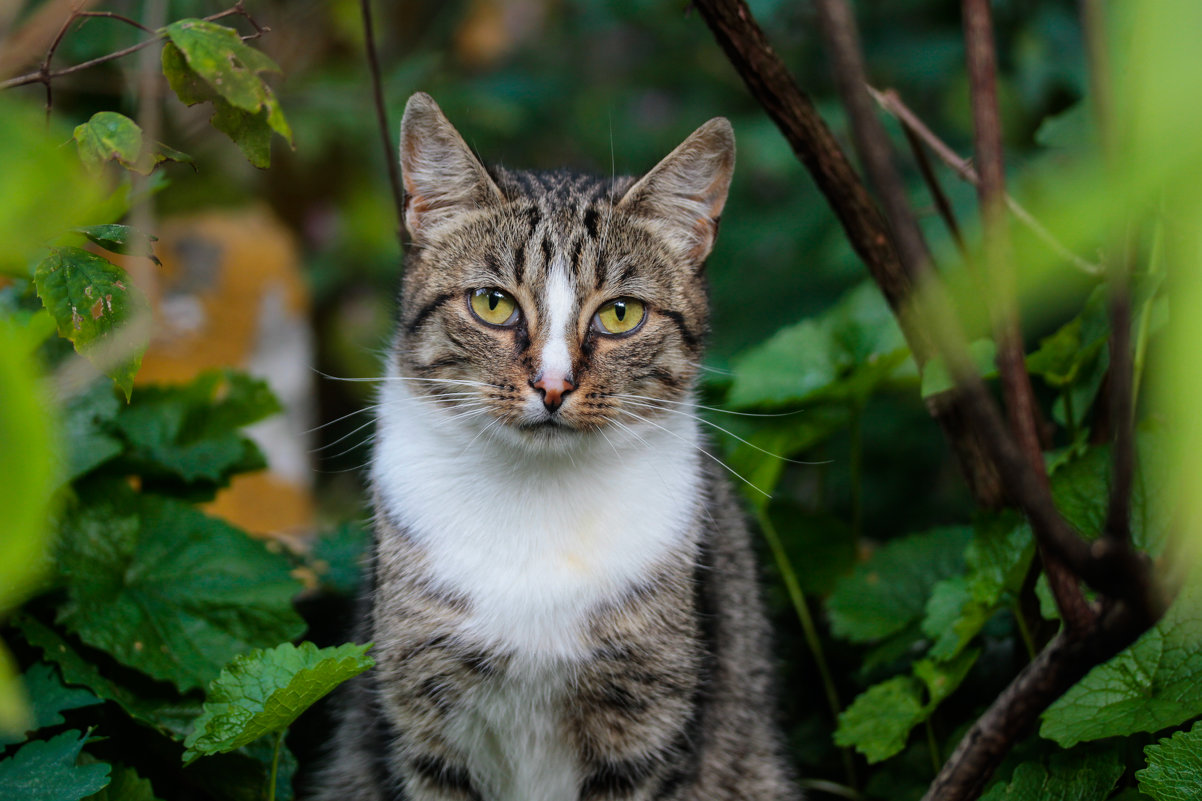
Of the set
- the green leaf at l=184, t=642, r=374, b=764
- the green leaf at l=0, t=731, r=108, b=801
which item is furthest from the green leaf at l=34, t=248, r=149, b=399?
the green leaf at l=0, t=731, r=108, b=801

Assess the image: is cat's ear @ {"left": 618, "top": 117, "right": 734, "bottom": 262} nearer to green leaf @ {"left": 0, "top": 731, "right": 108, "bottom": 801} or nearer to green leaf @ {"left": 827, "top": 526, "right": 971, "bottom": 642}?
green leaf @ {"left": 827, "top": 526, "right": 971, "bottom": 642}

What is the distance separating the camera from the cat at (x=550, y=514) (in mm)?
2068

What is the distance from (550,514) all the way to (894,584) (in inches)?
39.6

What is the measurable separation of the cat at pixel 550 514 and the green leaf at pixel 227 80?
1.83 feet

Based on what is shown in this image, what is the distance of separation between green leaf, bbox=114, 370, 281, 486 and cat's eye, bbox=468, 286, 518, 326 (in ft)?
2.93

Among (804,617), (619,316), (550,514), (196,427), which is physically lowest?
(804,617)

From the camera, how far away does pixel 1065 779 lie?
188 centimetres

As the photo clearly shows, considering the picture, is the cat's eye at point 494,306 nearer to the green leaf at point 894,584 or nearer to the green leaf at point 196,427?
the green leaf at point 196,427

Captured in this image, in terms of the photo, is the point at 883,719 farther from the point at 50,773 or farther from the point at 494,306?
the point at 50,773

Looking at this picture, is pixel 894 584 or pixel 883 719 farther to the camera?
pixel 894 584

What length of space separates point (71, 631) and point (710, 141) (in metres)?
1.72

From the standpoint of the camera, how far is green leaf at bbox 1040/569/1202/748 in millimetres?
1741

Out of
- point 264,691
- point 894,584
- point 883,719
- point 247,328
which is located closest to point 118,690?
point 264,691

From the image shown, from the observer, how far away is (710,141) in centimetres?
227
